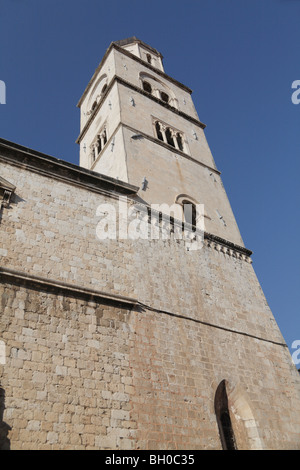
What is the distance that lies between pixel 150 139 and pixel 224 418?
9.56 meters

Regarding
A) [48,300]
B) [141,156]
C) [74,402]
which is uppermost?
[141,156]

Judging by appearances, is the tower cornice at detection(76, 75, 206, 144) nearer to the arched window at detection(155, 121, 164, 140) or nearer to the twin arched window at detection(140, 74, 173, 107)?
the twin arched window at detection(140, 74, 173, 107)

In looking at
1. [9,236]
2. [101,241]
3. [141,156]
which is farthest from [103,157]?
[9,236]

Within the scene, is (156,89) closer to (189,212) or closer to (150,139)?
(150,139)

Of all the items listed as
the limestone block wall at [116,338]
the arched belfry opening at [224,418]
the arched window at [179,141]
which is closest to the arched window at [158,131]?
the arched window at [179,141]

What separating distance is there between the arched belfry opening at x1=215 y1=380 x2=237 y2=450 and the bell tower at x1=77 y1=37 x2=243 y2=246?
214 inches

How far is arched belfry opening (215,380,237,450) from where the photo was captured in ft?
27.6

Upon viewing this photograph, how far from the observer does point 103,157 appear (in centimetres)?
1473

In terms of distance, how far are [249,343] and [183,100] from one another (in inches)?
532

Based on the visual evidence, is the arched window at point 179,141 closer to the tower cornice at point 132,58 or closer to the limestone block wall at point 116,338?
the tower cornice at point 132,58

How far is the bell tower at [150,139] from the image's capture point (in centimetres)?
1312
